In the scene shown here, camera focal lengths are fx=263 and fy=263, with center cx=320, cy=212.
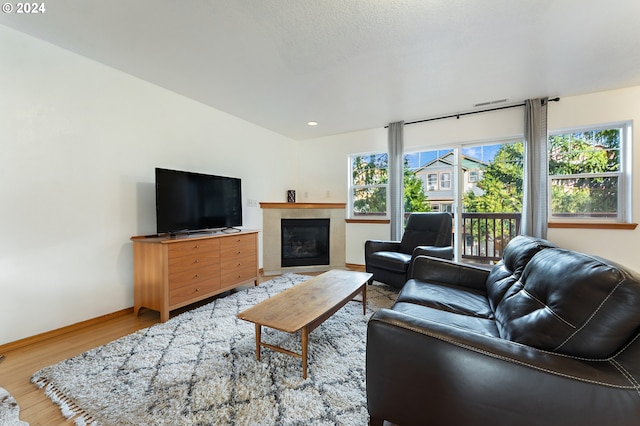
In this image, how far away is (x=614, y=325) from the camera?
862mm

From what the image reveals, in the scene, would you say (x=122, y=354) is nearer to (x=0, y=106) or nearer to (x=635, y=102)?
(x=0, y=106)

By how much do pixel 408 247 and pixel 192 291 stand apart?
2.62 meters

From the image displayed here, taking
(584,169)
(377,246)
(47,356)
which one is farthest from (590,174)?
(47,356)

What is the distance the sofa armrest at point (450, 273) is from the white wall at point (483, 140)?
1937 millimetres

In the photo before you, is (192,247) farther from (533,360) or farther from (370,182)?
(370,182)

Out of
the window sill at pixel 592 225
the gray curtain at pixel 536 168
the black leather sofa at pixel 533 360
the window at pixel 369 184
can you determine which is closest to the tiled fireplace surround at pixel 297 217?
the window at pixel 369 184

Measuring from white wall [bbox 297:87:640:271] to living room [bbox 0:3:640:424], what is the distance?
13 mm

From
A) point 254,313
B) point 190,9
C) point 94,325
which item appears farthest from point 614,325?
point 94,325

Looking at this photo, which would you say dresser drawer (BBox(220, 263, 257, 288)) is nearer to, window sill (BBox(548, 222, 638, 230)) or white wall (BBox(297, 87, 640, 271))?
white wall (BBox(297, 87, 640, 271))

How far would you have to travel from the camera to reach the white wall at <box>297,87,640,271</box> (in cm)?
299

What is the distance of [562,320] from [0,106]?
11.7 feet

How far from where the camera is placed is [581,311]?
934 mm

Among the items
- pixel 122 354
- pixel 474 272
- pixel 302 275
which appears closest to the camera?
pixel 122 354

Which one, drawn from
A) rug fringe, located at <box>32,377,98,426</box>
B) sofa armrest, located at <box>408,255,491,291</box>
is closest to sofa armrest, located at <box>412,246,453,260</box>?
sofa armrest, located at <box>408,255,491,291</box>
